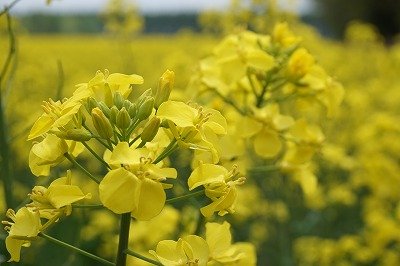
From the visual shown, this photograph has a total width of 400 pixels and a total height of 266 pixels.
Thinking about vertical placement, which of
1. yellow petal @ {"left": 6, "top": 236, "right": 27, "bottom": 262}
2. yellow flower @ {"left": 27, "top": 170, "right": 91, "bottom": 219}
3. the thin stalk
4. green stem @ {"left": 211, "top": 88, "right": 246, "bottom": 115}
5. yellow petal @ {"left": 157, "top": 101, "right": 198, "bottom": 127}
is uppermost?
yellow petal @ {"left": 157, "top": 101, "right": 198, "bottom": 127}

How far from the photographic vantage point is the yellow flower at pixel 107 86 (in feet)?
3.93

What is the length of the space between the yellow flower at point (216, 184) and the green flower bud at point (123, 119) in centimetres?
13

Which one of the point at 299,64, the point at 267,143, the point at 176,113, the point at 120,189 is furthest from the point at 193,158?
the point at 120,189

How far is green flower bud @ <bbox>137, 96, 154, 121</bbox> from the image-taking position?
3.83 ft

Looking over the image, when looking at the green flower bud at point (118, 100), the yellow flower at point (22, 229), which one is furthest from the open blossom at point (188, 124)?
the yellow flower at point (22, 229)

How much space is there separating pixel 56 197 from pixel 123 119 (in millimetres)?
164

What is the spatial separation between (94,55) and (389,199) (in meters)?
9.27

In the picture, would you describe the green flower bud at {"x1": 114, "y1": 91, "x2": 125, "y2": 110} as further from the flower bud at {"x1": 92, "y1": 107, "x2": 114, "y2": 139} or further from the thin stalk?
the thin stalk

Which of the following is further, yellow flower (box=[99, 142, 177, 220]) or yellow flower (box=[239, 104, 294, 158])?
yellow flower (box=[239, 104, 294, 158])

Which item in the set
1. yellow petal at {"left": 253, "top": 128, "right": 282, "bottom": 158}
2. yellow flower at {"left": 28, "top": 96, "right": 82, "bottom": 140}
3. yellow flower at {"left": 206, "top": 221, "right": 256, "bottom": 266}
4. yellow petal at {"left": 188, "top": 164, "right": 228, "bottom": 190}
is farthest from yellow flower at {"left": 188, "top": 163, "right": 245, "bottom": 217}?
yellow petal at {"left": 253, "top": 128, "right": 282, "bottom": 158}

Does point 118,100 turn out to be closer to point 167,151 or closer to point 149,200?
point 167,151

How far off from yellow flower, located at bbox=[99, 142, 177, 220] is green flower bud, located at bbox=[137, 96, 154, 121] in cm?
10

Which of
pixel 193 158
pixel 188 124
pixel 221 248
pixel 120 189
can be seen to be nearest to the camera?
pixel 120 189

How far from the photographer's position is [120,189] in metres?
1.03
